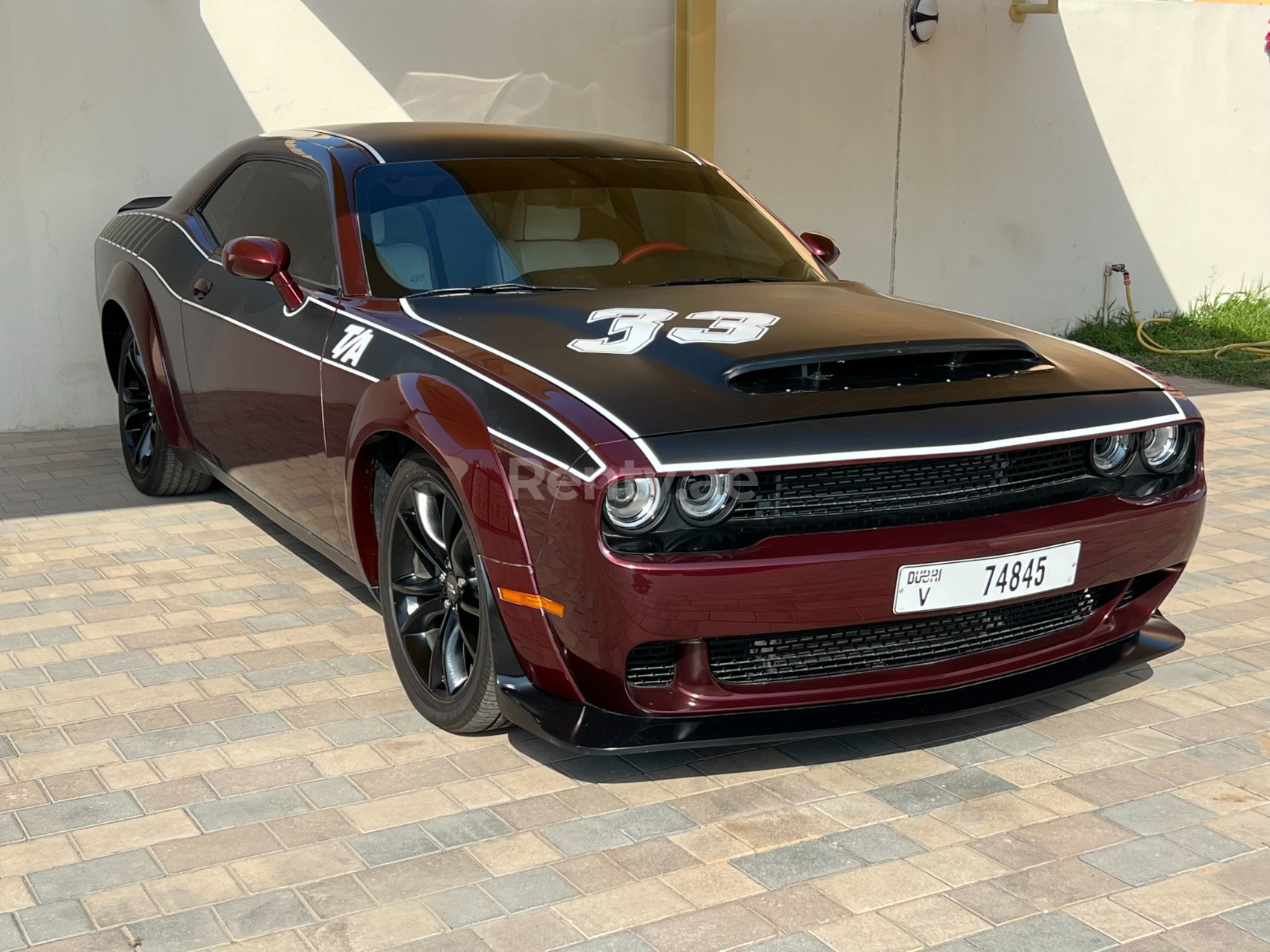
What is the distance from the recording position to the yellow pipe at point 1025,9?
31.1 feet

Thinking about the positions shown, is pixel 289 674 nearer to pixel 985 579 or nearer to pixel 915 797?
pixel 915 797

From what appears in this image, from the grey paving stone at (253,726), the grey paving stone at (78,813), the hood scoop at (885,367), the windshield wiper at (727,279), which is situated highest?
the windshield wiper at (727,279)

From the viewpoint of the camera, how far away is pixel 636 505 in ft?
9.36

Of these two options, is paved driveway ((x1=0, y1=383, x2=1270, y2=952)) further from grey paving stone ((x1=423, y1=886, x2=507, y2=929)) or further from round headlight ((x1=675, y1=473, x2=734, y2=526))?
round headlight ((x1=675, y1=473, x2=734, y2=526))

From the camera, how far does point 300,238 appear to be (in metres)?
4.38

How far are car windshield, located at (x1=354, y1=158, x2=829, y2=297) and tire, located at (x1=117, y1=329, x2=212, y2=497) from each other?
6.40ft

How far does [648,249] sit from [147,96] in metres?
4.17

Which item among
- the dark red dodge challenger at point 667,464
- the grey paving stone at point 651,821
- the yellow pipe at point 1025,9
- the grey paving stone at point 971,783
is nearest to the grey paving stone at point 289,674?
the dark red dodge challenger at point 667,464

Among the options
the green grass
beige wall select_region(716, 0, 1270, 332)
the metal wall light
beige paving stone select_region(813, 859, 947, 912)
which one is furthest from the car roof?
the green grass

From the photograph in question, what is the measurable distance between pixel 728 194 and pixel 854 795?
227cm

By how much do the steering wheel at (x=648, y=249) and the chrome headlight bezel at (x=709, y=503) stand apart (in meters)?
1.38

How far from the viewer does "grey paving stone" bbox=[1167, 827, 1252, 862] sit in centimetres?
288

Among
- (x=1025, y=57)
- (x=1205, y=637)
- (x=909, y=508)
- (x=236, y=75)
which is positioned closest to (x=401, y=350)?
(x=909, y=508)

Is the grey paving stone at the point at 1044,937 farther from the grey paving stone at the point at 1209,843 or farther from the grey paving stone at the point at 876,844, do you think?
the grey paving stone at the point at 1209,843
